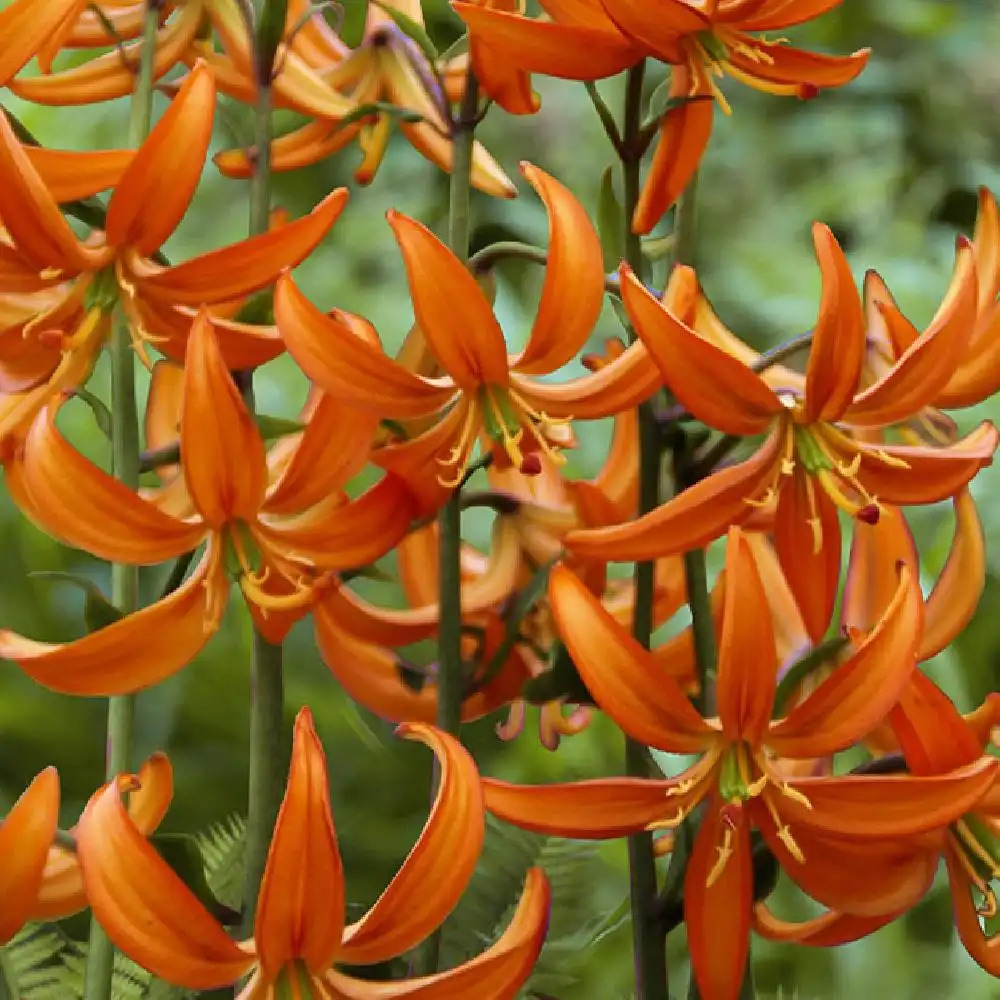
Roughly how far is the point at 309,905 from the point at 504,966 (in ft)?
0.17

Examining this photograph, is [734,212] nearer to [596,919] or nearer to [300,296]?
[596,919]

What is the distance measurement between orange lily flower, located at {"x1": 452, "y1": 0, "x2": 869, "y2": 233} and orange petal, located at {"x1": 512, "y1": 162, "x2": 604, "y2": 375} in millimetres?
31

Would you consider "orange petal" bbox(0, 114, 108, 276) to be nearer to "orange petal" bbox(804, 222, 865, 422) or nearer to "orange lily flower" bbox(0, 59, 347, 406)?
"orange lily flower" bbox(0, 59, 347, 406)

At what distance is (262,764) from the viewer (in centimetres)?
44

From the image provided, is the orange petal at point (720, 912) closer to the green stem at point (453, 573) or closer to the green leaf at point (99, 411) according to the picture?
the green stem at point (453, 573)

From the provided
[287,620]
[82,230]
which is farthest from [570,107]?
[287,620]

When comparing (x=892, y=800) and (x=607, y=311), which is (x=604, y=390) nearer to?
(x=892, y=800)

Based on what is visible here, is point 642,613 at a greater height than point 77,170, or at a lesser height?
lesser

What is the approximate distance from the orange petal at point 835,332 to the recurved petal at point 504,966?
0.15m

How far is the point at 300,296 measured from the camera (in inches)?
15.3

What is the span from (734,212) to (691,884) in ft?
3.58

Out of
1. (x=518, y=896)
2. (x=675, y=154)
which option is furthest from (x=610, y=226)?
(x=518, y=896)

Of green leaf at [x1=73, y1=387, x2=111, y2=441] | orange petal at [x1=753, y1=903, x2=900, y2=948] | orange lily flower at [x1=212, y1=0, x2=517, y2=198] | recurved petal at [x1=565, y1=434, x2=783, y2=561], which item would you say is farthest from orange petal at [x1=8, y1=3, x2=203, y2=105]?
orange petal at [x1=753, y1=903, x2=900, y2=948]

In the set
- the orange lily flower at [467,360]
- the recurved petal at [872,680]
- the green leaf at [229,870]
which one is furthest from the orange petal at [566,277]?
the green leaf at [229,870]
